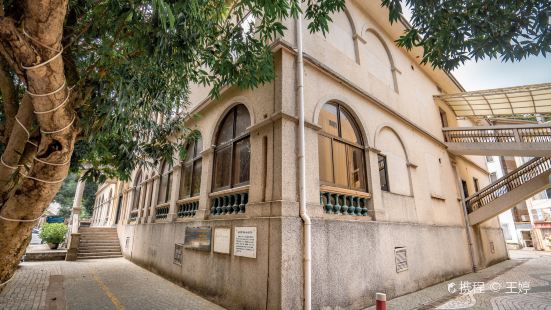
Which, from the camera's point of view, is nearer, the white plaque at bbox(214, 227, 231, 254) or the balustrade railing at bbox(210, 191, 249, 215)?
the white plaque at bbox(214, 227, 231, 254)

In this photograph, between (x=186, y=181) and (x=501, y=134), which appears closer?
(x=186, y=181)

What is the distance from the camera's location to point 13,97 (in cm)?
392

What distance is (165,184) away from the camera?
11555mm

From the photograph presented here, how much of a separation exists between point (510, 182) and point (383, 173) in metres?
8.39

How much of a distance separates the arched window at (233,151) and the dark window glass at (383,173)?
422 cm

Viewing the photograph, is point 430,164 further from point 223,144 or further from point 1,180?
point 1,180

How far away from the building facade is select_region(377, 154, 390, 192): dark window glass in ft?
0.11

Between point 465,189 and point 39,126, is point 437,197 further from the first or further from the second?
point 39,126

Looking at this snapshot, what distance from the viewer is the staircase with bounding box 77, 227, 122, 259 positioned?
1447 cm

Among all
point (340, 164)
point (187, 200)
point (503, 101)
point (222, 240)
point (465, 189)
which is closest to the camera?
point (222, 240)

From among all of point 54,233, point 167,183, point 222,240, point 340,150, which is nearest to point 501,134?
point 340,150

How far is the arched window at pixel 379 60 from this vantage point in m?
9.62

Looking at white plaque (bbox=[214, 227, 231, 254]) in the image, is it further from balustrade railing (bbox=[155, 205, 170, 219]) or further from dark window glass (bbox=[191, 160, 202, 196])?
balustrade railing (bbox=[155, 205, 170, 219])

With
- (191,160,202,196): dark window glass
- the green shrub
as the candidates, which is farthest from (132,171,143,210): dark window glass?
(191,160,202,196): dark window glass
